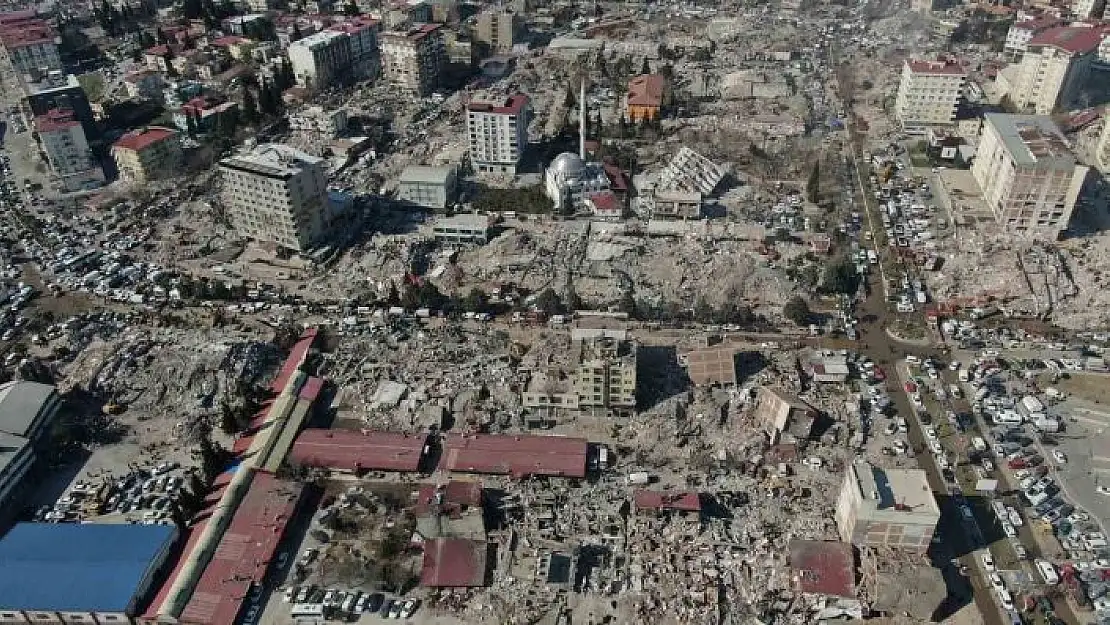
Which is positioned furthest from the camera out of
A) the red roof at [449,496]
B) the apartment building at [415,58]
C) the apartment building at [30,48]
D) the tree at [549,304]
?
the apartment building at [30,48]

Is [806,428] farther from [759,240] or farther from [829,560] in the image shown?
[759,240]

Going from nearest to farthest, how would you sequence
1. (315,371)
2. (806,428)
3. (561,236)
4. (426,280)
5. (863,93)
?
(806,428)
(315,371)
(426,280)
(561,236)
(863,93)

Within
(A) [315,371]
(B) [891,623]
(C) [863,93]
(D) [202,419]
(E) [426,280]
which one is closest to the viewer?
(B) [891,623]

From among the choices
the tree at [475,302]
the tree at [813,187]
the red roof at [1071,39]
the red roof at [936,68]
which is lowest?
the tree at [475,302]

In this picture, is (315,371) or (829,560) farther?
(315,371)

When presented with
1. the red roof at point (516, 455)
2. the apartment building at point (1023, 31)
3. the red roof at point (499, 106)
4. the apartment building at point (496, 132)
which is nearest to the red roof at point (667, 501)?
the red roof at point (516, 455)

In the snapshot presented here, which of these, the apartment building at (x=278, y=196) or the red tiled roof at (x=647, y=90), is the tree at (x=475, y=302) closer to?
the apartment building at (x=278, y=196)

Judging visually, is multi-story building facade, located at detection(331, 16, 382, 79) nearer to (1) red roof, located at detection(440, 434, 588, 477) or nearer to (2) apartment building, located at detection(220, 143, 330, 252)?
(2) apartment building, located at detection(220, 143, 330, 252)

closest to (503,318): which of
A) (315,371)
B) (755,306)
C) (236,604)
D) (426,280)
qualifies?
(426,280)
